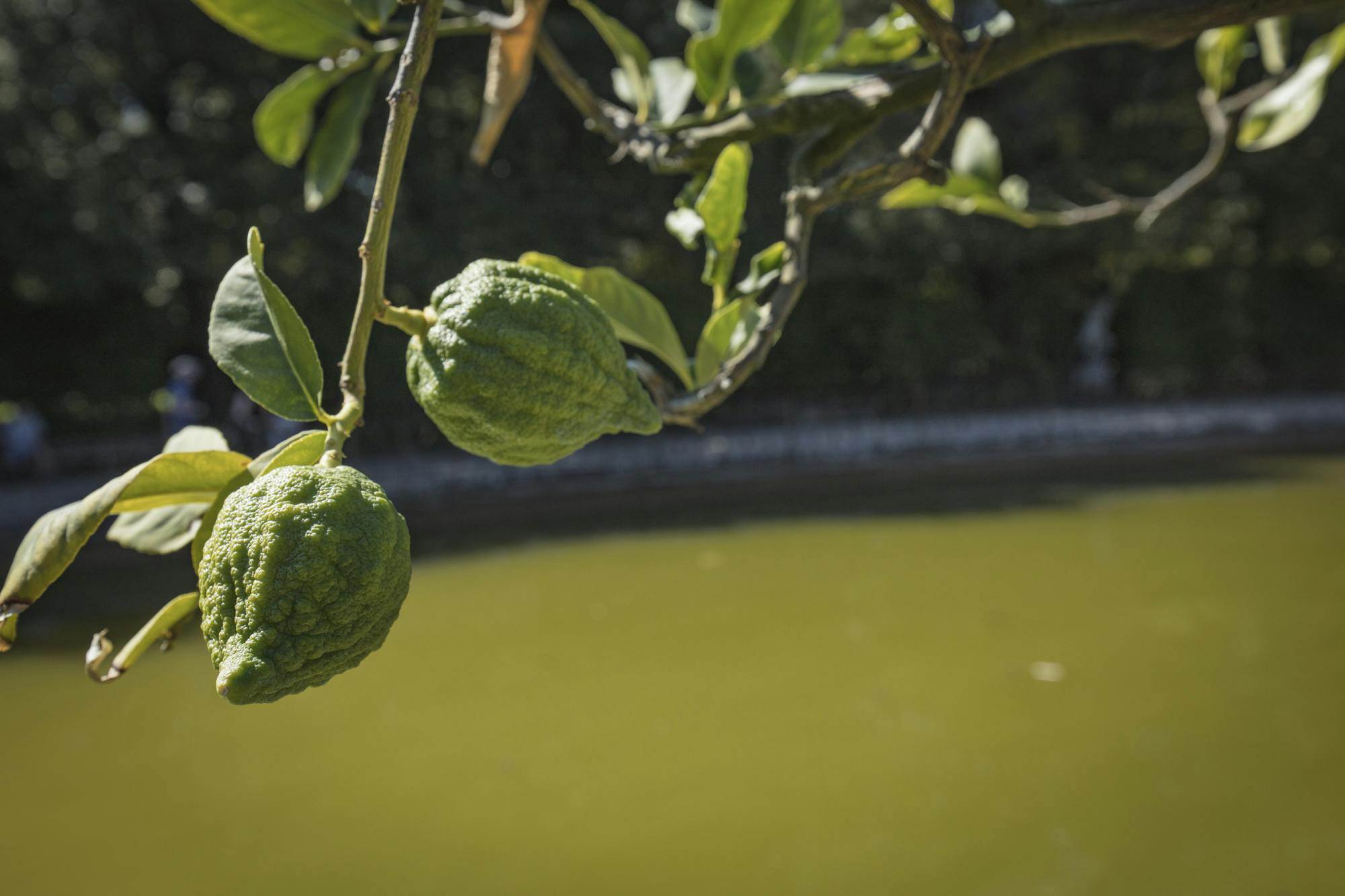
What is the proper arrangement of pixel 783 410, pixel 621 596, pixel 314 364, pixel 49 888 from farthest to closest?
pixel 783 410 < pixel 621 596 < pixel 49 888 < pixel 314 364

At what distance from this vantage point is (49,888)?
7.63 feet

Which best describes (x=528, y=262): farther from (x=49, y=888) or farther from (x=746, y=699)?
(x=746, y=699)

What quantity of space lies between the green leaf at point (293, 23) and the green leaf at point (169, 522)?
0.67 ft

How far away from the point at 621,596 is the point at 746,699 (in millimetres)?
1210

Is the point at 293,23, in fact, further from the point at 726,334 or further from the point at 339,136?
the point at 726,334

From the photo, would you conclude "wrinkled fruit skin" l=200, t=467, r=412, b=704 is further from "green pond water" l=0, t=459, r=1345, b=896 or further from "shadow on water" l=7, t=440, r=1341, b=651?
"shadow on water" l=7, t=440, r=1341, b=651

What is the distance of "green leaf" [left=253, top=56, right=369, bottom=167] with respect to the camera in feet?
1.91

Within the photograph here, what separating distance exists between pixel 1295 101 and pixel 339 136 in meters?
0.74

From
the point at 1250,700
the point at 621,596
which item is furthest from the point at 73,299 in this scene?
the point at 1250,700

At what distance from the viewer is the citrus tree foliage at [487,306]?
30 cm

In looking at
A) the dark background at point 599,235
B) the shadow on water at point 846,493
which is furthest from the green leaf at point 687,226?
the dark background at point 599,235

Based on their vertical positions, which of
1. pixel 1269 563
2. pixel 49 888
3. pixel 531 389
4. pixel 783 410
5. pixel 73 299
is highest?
pixel 531 389

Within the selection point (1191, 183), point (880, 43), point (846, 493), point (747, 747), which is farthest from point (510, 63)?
point (846, 493)

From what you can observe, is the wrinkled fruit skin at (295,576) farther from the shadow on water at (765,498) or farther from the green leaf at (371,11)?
the shadow on water at (765,498)
